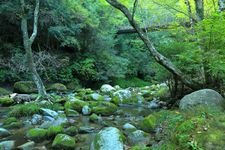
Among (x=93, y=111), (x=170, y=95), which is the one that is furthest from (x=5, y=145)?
(x=170, y=95)

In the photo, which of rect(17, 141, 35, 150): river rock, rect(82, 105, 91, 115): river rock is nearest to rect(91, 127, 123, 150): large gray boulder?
rect(17, 141, 35, 150): river rock

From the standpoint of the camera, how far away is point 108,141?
3.92m

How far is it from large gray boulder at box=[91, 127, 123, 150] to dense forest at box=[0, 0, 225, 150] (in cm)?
1

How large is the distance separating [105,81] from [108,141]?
41.1 feet

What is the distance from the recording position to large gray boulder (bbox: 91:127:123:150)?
3842 mm

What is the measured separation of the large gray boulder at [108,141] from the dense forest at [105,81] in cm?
1

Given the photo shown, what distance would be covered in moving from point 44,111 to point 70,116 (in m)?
0.63

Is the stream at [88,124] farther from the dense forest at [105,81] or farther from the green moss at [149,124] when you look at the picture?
the green moss at [149,124]

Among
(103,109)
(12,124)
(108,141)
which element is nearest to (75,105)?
(103,109)

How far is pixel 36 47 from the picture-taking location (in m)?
14.2

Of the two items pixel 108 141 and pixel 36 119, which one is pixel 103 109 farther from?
pixel 108 141

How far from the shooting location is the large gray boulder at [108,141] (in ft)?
12.6

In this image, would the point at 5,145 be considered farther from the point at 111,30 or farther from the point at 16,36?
the point at 111,30

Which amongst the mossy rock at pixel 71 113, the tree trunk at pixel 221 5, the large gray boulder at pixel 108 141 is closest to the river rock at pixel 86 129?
the large gray boulder at pixel 108 141
